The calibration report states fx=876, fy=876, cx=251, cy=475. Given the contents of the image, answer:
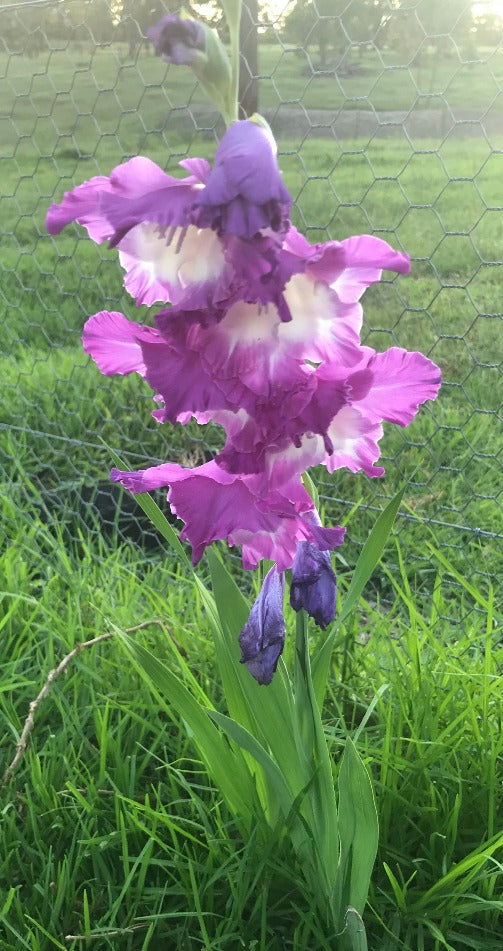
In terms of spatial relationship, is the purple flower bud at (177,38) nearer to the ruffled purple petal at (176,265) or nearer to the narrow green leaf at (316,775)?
the ruffled purple petal at (176,265)

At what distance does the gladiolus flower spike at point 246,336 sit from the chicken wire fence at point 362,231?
2.88ft

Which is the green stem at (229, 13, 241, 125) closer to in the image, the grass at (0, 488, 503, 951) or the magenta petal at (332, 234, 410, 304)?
the magenta petal at (332, 234, 410, 304)

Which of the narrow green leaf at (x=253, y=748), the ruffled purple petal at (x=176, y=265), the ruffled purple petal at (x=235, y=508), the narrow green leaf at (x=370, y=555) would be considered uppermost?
the ruffled purple petal at (x=176, y=265)

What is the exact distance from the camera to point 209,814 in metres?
1.02

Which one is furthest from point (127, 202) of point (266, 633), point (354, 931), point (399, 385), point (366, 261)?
point (354, 931)

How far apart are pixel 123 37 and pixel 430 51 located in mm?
843

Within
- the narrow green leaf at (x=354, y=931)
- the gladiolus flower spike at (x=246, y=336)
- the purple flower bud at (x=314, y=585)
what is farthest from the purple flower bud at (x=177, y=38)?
the narrow green leaf at (x=354, y=931)

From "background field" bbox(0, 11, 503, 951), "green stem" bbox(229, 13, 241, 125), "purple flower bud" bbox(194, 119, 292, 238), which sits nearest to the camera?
"purple flower bud" bbox(194, 119, 292, 238)

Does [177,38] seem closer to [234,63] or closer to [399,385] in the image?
[234,63]

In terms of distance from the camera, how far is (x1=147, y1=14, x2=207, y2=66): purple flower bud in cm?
53

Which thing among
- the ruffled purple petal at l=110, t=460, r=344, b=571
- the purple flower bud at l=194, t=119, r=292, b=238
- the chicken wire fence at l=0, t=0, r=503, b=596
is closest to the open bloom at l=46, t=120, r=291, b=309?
the purple flower bud at l=194, t=119, r=292, b=238

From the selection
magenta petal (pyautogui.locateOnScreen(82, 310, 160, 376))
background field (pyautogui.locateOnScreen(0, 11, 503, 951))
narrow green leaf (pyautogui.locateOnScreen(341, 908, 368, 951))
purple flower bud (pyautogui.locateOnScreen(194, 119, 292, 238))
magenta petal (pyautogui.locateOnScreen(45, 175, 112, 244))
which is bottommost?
background field (pyautogui.locateOnScreen(0, 11, 503, 951))

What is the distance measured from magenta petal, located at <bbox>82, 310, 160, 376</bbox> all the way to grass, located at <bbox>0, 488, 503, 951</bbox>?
35cm

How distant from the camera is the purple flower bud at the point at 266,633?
726mm
